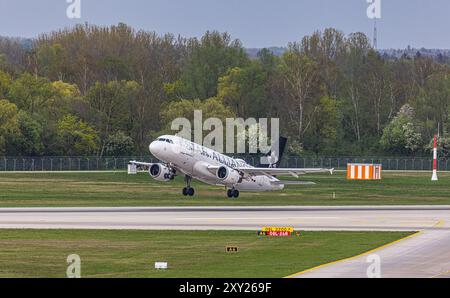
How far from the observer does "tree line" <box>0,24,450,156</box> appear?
14512 cm

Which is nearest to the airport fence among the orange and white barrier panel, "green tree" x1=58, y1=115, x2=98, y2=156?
"green tree" x1=58, y1=115, x2=98, y2=156

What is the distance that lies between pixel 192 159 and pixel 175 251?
36.5m

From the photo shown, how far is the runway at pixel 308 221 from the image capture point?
39.8 metres

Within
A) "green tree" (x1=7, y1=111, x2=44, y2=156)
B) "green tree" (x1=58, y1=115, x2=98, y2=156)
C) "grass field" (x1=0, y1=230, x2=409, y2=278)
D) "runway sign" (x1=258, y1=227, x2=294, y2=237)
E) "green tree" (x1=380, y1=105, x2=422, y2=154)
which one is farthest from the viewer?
"green tree" (x1=380, y1=105, x2=422, y2=154)

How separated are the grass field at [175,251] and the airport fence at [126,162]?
81046 millimetres

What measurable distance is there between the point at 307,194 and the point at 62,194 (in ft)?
67.1

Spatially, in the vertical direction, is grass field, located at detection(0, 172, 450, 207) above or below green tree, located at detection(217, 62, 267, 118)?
below

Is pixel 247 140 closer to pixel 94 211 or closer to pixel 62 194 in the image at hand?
pixel 62 194

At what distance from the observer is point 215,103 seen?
489 feet

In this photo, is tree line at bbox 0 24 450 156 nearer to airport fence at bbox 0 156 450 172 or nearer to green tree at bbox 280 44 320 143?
green tree at bbox 280 44 320 143

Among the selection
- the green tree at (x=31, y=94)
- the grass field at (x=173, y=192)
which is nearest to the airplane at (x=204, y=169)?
the grass field at (x=173, y=192)

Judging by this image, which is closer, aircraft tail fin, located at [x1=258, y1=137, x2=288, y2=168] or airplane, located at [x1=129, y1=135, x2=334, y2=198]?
airplane, located at [x1=129, y1=135, x2=334, y2=198]

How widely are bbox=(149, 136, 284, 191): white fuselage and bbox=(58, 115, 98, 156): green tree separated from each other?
2348 inches
